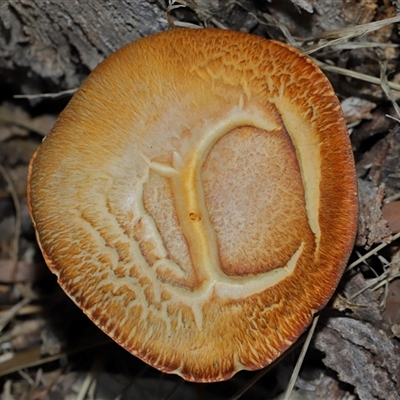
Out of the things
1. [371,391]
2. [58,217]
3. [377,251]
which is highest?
[58,217]

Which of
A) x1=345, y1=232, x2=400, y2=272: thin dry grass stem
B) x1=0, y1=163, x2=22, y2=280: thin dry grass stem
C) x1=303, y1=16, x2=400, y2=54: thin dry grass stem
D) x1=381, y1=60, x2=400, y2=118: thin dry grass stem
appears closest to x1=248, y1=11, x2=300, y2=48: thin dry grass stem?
x1=303, y1=16, x2=400, y2=54: thin dry grass stem

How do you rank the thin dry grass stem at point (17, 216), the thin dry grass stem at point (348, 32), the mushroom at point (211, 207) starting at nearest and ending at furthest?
the mushroom at point (211, 207), the thin dry grass stem at point (348, 32), the thin dry grass stem at point (17, 216)

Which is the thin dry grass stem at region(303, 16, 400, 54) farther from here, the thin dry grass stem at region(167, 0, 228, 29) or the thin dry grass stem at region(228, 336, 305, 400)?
the thin dry grass stem at region(228, 336, 305, 400)

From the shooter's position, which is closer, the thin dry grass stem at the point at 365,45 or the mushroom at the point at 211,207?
the mushroom at the point at 211,207

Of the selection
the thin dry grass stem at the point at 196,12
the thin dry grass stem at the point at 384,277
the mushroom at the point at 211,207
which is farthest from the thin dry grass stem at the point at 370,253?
the thin dry grass stem at the point at 196,12

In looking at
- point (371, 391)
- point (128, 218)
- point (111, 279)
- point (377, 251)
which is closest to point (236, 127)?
point (128, 218)

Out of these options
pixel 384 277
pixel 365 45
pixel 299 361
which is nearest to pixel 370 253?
pixel 384 277

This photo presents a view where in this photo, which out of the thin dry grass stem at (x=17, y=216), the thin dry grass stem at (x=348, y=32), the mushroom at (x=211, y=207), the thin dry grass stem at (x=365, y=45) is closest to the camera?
the mushroom at (x=211, y=207)

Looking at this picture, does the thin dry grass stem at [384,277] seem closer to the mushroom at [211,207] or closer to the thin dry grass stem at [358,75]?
the mushroom at [211,207]

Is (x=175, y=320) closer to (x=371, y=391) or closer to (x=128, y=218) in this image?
(x=128, y=218)
